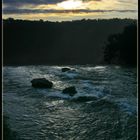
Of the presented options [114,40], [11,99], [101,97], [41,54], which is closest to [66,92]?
[101,97]

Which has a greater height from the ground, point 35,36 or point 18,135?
point 35,36

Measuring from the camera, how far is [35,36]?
68000 mm

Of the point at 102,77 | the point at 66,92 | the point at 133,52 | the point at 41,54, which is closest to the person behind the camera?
the point at 66,92

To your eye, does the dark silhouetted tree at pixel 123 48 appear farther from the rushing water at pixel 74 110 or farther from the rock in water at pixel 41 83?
the rock in water at pixel 41 83

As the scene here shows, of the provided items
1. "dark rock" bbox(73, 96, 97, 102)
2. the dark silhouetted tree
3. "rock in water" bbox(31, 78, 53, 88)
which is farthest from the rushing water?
the dark silhouetted tree

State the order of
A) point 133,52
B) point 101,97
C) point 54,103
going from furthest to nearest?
point 133,52 < point 101,97 < point 54,103

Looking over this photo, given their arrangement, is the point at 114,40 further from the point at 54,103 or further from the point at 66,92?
the point at 54,103

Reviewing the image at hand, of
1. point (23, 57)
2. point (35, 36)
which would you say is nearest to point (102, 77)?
point (23, 57)

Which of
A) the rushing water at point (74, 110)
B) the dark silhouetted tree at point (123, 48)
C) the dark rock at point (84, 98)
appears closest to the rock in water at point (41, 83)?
the rushing water at point (74, 110)

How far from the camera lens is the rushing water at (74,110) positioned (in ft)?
59.4

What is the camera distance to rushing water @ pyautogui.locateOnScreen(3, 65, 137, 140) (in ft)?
59.4

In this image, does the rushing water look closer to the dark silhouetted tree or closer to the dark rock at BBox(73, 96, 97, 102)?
the dark rock at BBox(73, 96, 97, 102)

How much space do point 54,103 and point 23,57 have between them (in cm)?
3528

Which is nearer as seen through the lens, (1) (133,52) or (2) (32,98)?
(2) (32,98)
